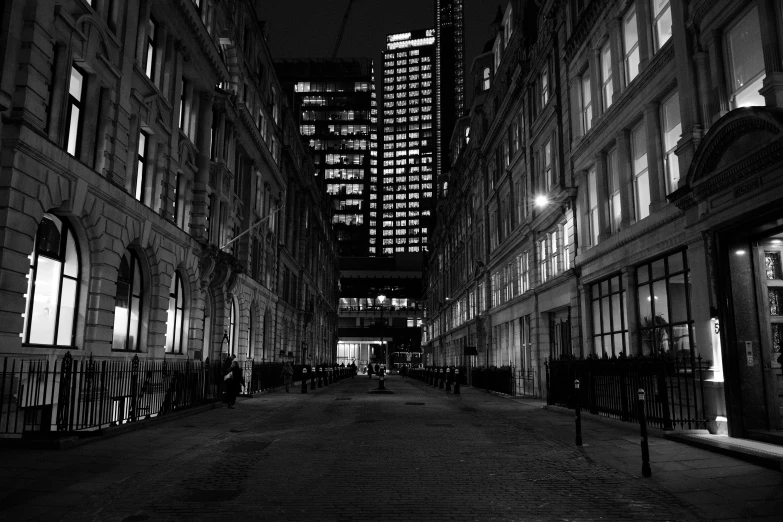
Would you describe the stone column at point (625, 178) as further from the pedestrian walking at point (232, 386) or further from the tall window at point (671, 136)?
the pedestrian walking at point (232, 386)

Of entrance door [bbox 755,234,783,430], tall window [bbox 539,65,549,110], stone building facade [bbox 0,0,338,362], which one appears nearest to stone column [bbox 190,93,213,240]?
stone building facade [bbox 0,0,338,362]

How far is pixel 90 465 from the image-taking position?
9.97 meters

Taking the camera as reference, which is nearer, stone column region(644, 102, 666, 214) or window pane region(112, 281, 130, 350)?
stone column region(644, 102, 666, 214)

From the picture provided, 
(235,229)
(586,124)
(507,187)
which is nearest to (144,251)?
(235,229)

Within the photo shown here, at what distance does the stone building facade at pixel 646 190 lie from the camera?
12445 millimetres

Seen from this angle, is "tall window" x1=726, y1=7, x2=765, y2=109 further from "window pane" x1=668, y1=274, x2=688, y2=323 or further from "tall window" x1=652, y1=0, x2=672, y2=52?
"window pane" x1=668, y1=274, x2=688, y2=323

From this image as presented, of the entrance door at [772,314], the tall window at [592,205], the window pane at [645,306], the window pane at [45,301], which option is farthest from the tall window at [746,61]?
the window pane at [45,301]

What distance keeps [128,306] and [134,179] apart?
4529 mm

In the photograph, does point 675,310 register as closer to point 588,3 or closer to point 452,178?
point 588,3

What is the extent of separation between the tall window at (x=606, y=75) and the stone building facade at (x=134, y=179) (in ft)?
55.2

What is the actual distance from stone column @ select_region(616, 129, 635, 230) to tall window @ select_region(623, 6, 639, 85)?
1.90 metres

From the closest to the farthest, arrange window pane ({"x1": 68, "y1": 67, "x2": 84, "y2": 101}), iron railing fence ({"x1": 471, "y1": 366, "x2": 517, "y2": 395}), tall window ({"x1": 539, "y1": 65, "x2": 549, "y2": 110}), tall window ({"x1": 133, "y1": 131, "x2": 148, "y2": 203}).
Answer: window pane ({"x1": 68, "y1": 67, "x2": 84, "y2": 101}) < tall window ({"x1": 133, "y1": 131, "x2": 148, "y2": 203}) < tall window ({"x1": 539, "y1": 65, "x2": 549, "y2": 110}) < iron railing fence ({"x1": 471, "y1": 366, "x2": 517, "y2": 395})

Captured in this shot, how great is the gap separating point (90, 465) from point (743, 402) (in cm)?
1239

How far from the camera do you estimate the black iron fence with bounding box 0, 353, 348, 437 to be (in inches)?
481
